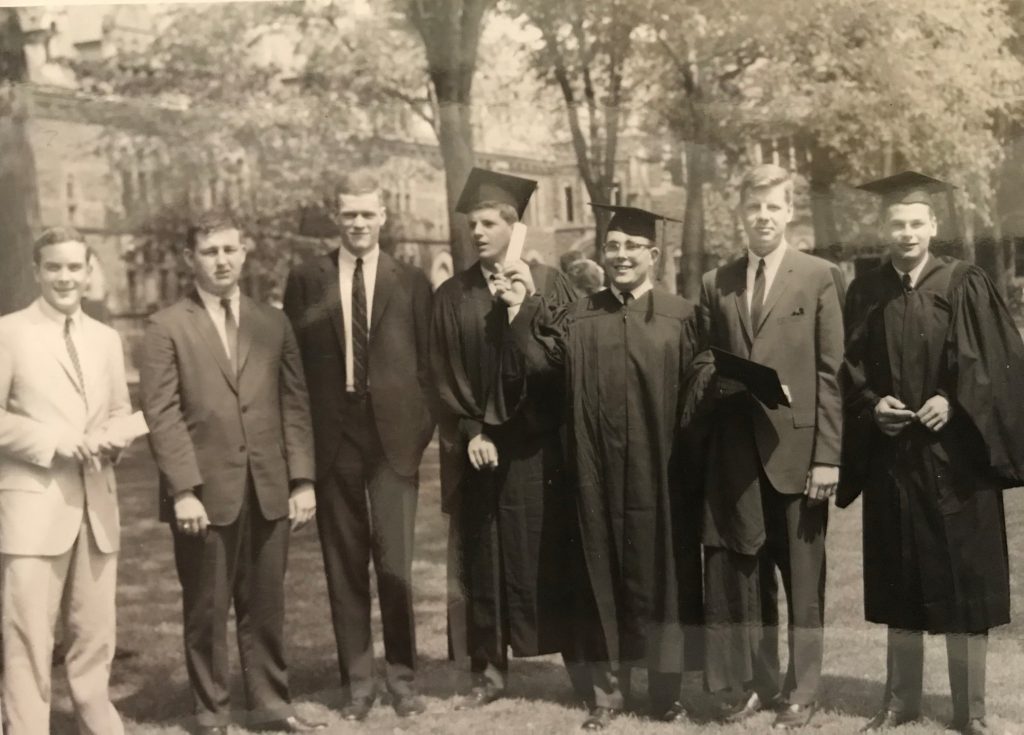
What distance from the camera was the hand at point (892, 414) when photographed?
3.12 meters

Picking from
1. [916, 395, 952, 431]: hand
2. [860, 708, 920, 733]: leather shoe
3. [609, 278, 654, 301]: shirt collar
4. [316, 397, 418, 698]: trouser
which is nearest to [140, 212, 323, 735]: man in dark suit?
[316, 397, 418, 698]: trouser

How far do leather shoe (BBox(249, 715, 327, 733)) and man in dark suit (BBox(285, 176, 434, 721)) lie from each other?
0.10 meters

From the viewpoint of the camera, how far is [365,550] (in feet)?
11.3

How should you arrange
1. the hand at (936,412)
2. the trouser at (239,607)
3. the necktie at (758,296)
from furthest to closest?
1. the trouser at (239,607)
2. the necktie at (758,296)
3. the hand at (936,412)

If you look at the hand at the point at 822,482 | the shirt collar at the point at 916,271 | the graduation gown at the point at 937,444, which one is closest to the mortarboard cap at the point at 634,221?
the graduation gown at the point at 937,444

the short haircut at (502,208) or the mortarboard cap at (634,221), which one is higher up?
the short haircut at (502,208)

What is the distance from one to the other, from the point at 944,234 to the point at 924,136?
0.30 metres

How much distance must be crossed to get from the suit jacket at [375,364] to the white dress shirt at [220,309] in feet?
0.48

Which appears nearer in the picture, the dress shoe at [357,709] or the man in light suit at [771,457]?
the man in light suit at [771,457]

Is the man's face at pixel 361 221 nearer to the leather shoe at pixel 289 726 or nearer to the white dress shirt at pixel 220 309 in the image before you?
the white dress shirt at pixel 220 309

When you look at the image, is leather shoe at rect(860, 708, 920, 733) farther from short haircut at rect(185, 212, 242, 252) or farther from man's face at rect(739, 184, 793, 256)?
short haircut at rect(185, 212, 242, 252)

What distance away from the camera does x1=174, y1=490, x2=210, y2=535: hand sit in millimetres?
3258

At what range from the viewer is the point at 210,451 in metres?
3.29

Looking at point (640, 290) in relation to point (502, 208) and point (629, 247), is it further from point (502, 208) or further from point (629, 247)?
point (502, 208)
